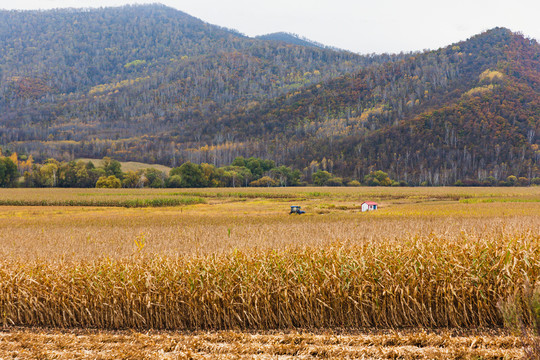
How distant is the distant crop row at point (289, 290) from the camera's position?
7875mm

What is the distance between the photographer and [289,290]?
8148 mm

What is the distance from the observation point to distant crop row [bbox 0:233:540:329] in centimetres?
788

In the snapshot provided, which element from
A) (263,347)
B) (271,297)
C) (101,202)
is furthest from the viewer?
(101,202)

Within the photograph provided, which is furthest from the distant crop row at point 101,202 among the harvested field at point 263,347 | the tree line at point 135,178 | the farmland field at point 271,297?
the harvested field at point 263,347

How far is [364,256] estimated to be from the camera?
346 inches

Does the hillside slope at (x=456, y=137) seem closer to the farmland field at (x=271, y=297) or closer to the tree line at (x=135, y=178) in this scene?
the tree line at (x=135, y=178)

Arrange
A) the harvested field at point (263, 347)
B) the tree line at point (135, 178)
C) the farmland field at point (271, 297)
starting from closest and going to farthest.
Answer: the harvested field at point (263, 347)
the farmland field at point (271, 297)
the tree line at point (135, 178)

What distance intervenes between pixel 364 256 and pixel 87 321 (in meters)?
6.87

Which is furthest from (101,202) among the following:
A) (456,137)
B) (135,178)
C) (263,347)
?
(456,137)

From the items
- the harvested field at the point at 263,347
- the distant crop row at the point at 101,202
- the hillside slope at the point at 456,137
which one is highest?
the hillside slope at the point at 456,137

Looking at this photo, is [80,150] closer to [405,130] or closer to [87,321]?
[405,130]

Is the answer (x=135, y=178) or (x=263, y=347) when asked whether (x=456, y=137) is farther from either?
(x=263, y=347)

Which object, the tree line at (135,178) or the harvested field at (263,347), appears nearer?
the harvested field at (263,347)

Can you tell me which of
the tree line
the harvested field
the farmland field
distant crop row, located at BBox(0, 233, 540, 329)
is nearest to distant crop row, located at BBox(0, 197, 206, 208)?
the tree line
